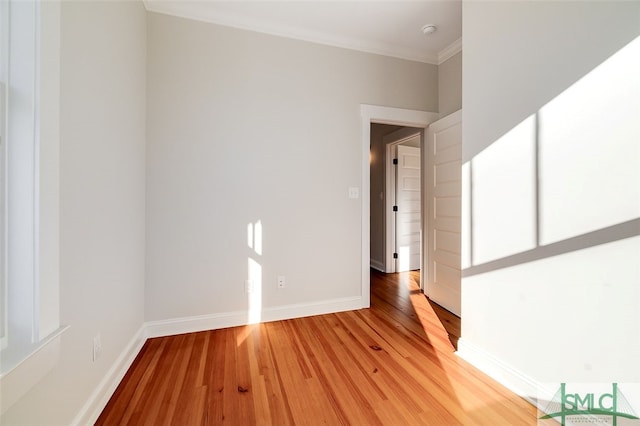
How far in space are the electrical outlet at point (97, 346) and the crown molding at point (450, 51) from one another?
3737mm

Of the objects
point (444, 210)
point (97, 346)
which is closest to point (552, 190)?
point (444, 210)

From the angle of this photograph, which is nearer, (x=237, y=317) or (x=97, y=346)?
(x=97, y=346)

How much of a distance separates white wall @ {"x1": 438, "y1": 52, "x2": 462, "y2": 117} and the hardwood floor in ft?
7.36

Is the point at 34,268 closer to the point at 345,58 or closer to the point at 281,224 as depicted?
the point at 281,224

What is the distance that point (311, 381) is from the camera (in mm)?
1549

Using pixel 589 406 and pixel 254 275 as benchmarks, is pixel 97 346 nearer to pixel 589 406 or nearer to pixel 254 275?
pixel 254 275

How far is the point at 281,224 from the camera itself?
2414 millimetres

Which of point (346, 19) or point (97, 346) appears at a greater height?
point (346, 19)

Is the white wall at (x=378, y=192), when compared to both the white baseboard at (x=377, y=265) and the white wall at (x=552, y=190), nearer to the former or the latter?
the white baseboard at (x=377, y=265)

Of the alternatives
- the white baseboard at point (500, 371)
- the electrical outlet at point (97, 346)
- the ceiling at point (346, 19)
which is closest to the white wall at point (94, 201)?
the electrical outlet at point (97, 346)

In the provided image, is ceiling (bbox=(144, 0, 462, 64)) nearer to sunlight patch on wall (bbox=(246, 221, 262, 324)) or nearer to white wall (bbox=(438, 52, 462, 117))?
white wall (bbox=(438, 52, 462, 117))

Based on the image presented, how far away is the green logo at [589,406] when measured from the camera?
3.57 feet

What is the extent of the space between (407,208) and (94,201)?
3858 mm

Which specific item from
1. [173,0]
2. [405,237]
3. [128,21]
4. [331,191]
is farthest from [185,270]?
[405,237]
